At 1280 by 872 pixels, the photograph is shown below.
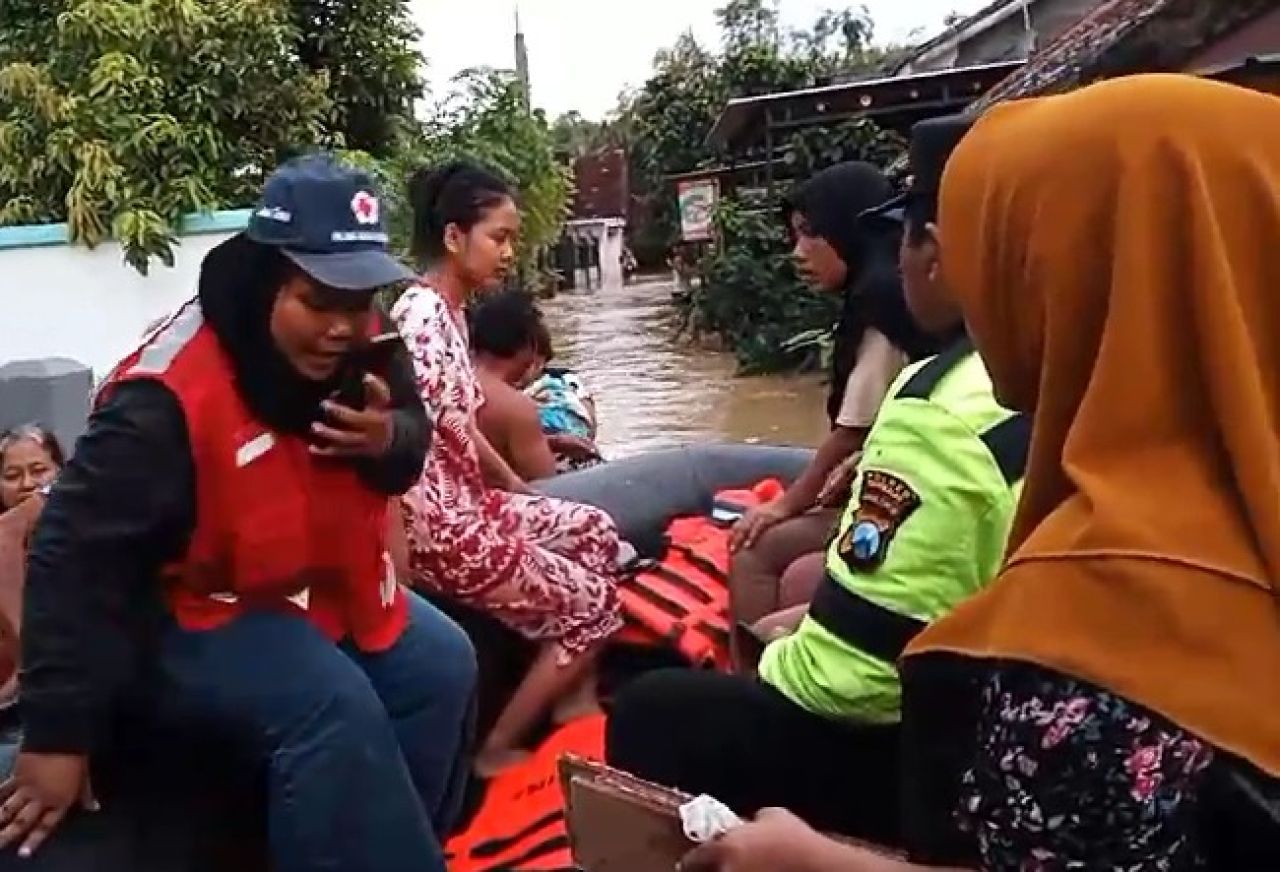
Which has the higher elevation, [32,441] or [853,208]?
[853,208]

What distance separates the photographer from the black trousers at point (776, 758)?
2.47 metres

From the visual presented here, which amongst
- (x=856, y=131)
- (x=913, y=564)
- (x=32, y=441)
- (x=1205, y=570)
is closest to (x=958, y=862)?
(x=1205, y=570)

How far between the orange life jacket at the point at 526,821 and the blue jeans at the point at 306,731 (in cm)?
96

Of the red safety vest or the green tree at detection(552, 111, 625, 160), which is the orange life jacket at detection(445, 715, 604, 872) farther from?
the green tree at detection(552, 111, 625, 160)

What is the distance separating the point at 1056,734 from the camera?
1.33 metres

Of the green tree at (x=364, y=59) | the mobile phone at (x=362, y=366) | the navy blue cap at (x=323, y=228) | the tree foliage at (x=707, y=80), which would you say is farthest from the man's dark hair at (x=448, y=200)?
the tree foliage at (x=707, y=80)

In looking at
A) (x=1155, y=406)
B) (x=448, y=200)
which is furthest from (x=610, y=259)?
(x=1155, y=406)

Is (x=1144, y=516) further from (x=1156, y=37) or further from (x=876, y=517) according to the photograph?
(x=1156, y=37)

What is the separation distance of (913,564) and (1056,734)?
91 cm

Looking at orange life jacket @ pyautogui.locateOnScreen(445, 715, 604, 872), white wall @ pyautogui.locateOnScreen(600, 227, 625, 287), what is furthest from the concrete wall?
white wall @ pyautogui.locateOnScreen(600, 227, 625, 287)

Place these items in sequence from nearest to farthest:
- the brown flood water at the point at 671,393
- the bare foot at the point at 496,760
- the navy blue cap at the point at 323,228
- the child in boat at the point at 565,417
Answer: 1. the navy blue cap at the point at 323,228
2. the bare foot at the point at 496,760
3. the child in boat at the point at 565,417
4. the brown flood water at the point at 671,393

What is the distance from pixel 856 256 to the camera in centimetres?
425

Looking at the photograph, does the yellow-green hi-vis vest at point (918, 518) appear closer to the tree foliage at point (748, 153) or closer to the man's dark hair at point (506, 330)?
the man's dark hair at point (506, 330)

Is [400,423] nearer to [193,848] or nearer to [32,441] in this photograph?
[193,848]
